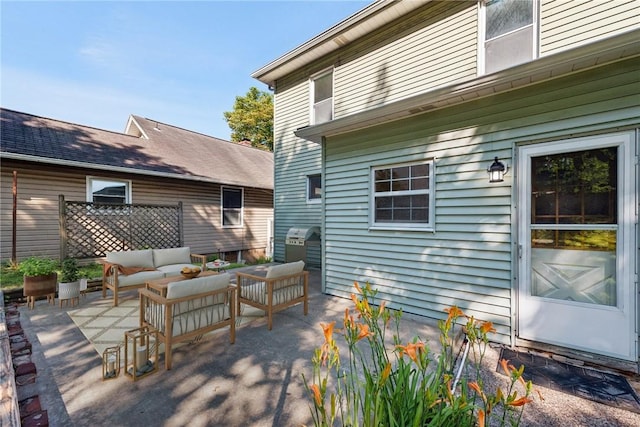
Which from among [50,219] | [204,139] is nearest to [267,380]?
[50,219]

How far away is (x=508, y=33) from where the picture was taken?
537 centimetres

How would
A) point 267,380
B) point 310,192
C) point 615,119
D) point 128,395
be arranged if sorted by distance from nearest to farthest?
point 128,395 < point 267,380 < point 615,119 < point 310,192

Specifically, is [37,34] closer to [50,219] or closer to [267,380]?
[50,219]

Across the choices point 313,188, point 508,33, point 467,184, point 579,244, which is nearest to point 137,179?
point 313,188

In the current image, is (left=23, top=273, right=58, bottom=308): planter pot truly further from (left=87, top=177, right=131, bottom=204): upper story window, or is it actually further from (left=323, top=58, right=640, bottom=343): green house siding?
(left=323, top=58, right=640, bottom=343): green house siding

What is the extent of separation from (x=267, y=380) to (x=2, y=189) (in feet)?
28.6

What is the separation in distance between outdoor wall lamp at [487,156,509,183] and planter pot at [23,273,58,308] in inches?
284

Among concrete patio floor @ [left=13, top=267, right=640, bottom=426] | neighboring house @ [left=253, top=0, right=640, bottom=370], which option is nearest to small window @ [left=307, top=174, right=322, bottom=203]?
neighboring house @ [left=253, top=0, right=640, bottom=370]

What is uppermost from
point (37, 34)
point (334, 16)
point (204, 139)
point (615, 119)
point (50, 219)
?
point (334, 16)

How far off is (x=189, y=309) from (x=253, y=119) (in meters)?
23.9

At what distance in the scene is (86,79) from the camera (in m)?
11.5

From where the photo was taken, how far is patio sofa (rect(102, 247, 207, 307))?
17.1 feet

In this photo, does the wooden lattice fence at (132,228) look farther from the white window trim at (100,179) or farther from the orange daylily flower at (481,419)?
the orange daylily flower at (481,419)

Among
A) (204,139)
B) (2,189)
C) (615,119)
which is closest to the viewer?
(615,119)
